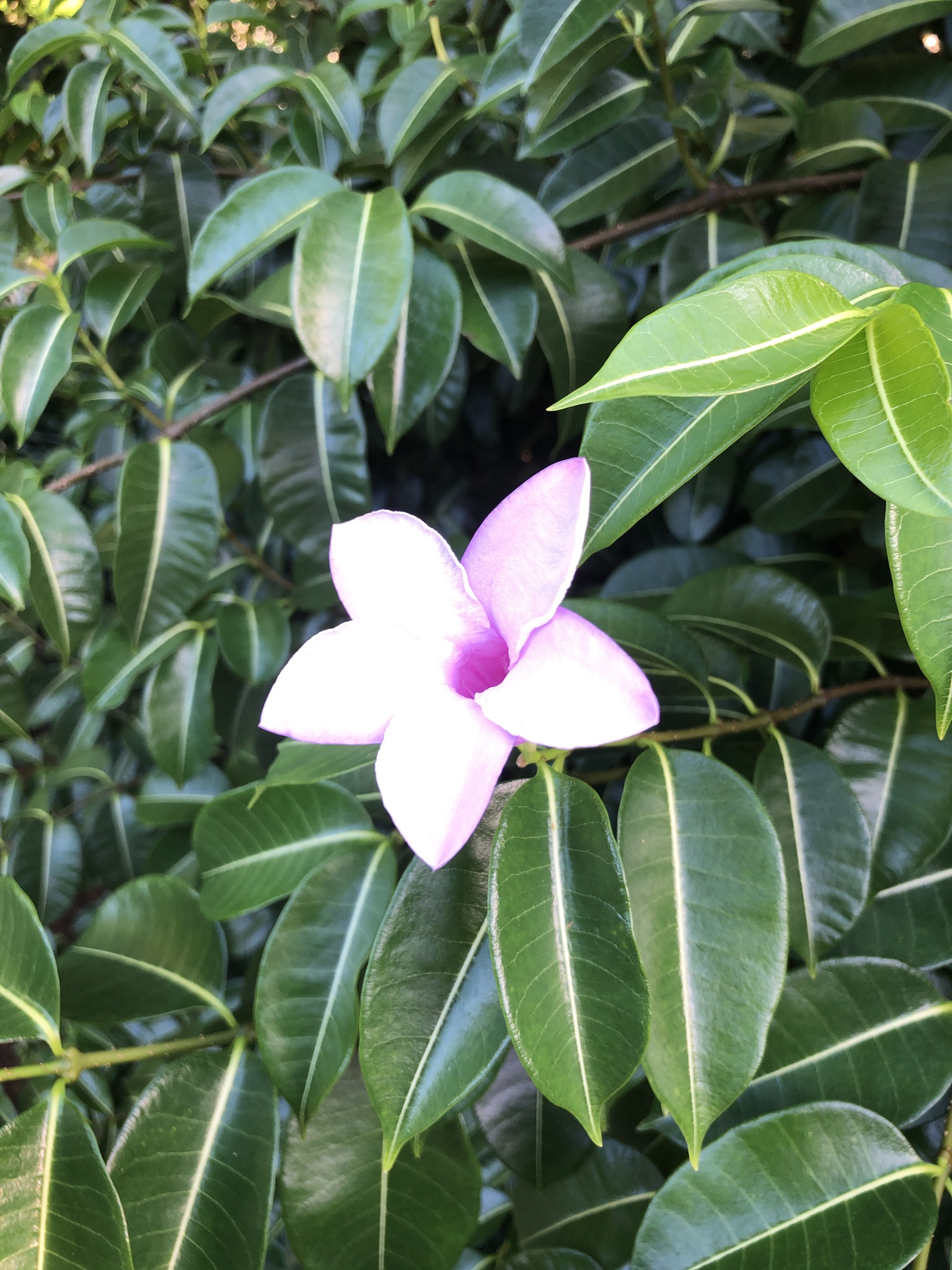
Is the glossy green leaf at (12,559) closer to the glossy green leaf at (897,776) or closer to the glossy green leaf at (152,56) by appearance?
the glossy green leaf at (152,56)

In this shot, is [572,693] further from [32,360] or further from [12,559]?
[32,360]

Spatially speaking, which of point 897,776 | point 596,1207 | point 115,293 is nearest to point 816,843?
point 897,776

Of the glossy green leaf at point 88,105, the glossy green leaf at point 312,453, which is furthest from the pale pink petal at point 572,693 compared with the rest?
the glossy green leaf at point 88,105

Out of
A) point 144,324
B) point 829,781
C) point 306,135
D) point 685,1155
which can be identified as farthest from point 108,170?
point 685,1155

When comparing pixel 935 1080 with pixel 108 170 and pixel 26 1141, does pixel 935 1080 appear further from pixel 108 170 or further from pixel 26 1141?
pixel 108 170

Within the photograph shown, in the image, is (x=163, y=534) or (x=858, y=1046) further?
(x=163, y=534)

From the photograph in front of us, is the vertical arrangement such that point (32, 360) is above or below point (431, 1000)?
above
